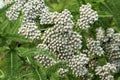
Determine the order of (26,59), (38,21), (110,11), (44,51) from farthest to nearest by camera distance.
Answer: (110,11)
(38,21)
(26,59)
(44,51)

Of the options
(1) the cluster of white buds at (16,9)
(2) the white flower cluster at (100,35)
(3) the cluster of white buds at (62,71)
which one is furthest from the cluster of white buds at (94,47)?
(1) the cluster of white buds at (16,9)

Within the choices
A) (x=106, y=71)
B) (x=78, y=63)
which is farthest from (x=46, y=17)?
(x=106, y=71)

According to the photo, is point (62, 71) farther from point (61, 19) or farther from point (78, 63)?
point (61, 19)

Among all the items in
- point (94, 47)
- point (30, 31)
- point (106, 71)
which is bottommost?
point (106, 71)

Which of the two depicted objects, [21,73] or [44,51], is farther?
[21,73]

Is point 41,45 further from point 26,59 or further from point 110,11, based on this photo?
point 110,11

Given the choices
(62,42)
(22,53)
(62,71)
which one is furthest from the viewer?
(62,71)

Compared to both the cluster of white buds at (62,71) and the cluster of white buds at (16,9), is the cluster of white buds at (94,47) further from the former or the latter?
the cluster of white buds at (16,9)

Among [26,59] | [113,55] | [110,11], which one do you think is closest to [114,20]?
[110,11]
